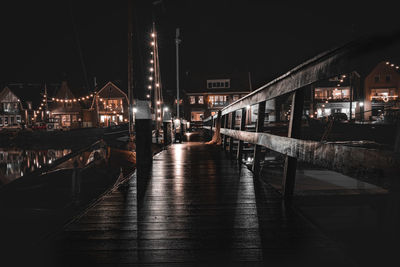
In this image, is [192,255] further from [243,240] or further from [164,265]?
[243,240]

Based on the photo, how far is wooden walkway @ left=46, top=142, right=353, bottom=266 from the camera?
1577 millimetres

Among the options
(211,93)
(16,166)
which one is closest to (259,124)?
(16,166)

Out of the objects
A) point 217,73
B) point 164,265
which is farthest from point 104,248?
point 217,73

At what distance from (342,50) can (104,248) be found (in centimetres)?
209

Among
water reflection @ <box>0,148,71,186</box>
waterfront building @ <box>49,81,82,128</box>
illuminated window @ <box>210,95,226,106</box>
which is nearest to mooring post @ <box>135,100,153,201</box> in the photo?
water reflection @ <box>0,148,71,186</box>

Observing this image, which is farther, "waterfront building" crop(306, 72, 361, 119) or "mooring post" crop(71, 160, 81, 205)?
"waterfront building" crop(306, 72, 361, 119)

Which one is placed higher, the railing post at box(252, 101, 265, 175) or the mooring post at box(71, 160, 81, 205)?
the railing post at box(252, 101, 265, 175)

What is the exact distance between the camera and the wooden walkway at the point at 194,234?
158 centimetres

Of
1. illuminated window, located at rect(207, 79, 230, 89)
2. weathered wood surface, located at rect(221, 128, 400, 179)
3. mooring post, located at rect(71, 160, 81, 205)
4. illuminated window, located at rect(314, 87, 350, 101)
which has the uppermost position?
illuminated window, located at rect(207, 79, 230, 89)

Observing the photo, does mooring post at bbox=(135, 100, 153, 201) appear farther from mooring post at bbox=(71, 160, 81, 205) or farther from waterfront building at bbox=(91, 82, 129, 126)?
waterfront building at bbox=(91, 82, 129, 126)

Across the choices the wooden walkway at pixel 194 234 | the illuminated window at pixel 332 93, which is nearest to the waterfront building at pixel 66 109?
the illuminated window at pixel 332 93

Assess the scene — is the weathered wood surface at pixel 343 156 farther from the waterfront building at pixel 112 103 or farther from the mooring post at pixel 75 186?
the waterfront building at pixel 112 103

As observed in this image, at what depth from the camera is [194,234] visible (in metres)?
1.91

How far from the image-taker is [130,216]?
2.29 m
